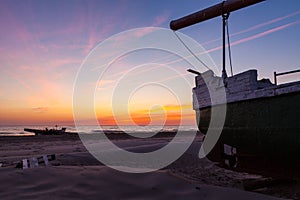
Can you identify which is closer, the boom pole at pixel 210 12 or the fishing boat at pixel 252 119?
the fishing boat at pixel 252 119

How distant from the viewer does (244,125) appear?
6.92m

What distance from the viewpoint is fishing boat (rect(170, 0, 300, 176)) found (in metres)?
5.80

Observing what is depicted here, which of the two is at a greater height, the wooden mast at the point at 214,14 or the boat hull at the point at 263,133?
the wooden mast at the point at 214,14

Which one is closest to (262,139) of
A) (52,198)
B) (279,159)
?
(279,159)

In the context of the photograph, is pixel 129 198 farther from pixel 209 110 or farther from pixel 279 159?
pixel 209 110

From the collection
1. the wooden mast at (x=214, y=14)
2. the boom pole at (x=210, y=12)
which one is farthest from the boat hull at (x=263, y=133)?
the boom pole at (x=210, y=12)

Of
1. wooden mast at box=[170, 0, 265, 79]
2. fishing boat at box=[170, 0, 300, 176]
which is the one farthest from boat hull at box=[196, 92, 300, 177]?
wooden mast at box=[170, 0, 265, 79]

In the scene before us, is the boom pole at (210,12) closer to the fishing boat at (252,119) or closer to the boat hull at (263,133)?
the fishing boat at (252,119)

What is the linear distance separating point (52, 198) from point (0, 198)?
74 centimetres

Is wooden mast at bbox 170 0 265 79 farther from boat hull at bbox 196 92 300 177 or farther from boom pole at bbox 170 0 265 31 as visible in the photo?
boat hull at bbox 196 92 300 177

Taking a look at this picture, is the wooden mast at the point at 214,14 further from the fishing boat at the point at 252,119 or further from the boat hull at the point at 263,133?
the boat hull at the point at 263,133

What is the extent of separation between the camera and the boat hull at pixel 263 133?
5750 millimetres

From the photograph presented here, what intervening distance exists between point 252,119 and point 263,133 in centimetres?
46

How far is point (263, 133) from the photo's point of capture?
251 inches
